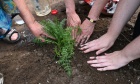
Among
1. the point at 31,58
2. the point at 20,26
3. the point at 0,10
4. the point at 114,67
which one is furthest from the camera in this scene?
the point at 20,26

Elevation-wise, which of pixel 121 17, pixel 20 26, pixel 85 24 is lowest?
pixel 20 26

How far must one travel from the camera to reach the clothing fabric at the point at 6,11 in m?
2.24

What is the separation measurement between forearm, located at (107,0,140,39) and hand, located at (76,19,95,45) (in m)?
0.24

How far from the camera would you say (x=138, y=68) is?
1823mm

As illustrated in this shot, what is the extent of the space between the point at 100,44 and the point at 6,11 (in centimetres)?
104

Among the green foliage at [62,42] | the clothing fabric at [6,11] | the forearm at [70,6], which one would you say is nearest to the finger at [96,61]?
the green foliage at [62,42]

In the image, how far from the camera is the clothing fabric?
2238mm

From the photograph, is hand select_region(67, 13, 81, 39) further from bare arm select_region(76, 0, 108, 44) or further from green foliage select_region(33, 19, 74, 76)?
green foliage select_region(33, 19, 74, 76)

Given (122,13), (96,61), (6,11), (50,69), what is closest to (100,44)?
(96,61)

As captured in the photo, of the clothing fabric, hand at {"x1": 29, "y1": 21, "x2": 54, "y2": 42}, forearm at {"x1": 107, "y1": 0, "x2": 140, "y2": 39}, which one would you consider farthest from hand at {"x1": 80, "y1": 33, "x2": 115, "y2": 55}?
the clothing fabric

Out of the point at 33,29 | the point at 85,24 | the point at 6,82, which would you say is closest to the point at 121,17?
the point at 85,24

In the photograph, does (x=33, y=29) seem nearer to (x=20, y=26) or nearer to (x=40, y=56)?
(x=40, y=56)

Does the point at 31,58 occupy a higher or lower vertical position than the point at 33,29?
lower

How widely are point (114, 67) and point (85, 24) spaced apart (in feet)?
1.67
